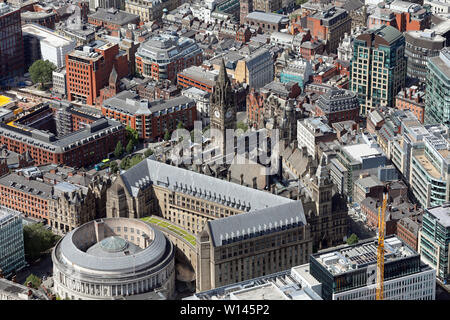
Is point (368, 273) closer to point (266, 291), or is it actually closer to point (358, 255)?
point (358, 255)

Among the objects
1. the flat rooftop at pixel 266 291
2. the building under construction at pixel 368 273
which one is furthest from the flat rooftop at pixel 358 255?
the flat rooftop at pixel 266 291

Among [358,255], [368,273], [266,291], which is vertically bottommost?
[368,273]

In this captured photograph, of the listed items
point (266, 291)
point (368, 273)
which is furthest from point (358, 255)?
point (266, 291)

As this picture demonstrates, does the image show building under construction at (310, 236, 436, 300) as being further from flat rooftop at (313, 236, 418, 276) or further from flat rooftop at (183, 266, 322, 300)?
flat rooftop at (183, 266, 322, 300)

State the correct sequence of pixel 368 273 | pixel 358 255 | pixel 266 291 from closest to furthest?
1. pixel 266 291
2. pixel 368 273
3. pixel 358 255

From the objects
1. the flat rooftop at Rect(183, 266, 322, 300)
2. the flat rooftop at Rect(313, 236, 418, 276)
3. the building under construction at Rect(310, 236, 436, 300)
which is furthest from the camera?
the flat rooftop at Rect(313, 236, 418, 276)

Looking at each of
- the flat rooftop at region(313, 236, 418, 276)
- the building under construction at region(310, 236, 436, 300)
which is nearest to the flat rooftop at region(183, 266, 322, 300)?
the building under construction at region(310, 236, 436, 300)
